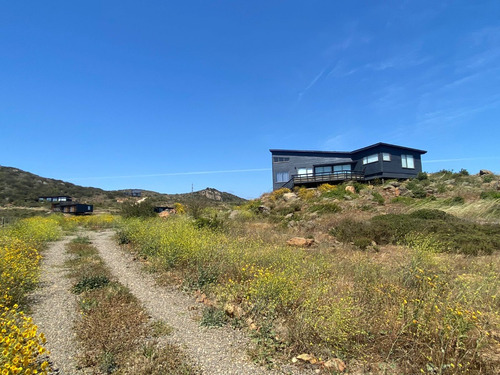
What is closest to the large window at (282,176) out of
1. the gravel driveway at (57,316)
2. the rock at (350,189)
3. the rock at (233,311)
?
the rock at (350,189)

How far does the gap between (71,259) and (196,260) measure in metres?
5.79

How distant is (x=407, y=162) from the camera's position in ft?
109

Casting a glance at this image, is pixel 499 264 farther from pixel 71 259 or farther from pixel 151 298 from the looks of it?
pixel 71 259

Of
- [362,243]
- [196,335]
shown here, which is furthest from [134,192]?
[196,335]

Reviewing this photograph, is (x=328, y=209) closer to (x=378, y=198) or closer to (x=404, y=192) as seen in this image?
(x=378, y=198)

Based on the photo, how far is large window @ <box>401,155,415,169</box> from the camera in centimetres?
3288

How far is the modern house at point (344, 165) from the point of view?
31.5 metres

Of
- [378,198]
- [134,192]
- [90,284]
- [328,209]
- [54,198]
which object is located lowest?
[90,284]

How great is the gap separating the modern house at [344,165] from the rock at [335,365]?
99.5 feet

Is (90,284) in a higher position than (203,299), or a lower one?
higher

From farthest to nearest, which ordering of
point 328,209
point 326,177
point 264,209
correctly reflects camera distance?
1. point 326,177
2. point 264,209
3. point 328,209

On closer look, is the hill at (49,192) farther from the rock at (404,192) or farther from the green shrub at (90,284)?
the green shrub at (90,284)

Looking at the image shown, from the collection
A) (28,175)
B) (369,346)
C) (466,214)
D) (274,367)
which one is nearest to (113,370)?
(274,367)

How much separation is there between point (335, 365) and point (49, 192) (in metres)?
79.9
